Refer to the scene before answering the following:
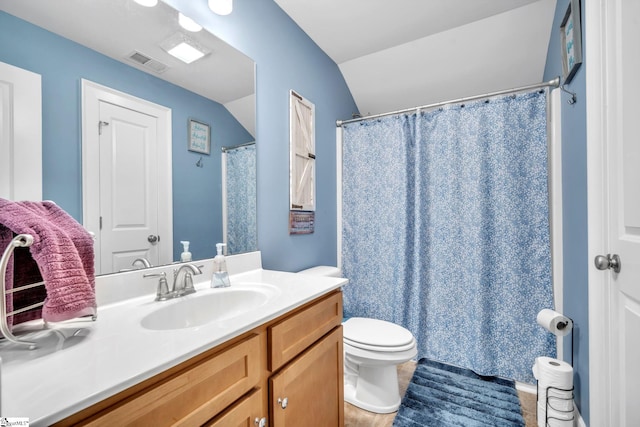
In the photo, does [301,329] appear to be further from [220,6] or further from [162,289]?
[220,6]

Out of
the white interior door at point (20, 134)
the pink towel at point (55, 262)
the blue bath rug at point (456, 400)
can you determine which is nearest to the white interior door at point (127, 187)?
the white interior door at point (20, 134)

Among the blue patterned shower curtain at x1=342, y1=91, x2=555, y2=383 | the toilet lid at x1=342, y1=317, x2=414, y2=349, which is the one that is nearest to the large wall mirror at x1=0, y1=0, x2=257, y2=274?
the toilet lid at x1=342, y1=317, x2=414, y2=349

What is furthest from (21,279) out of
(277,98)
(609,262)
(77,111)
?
(609,262)

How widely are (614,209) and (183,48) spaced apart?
5.84 ft

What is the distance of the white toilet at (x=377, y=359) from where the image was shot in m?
1.45

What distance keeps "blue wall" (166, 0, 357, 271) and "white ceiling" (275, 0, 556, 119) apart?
8.0 inches

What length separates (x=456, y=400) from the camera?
1584mm

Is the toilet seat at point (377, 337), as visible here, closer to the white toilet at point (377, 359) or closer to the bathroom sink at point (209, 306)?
the white toilet at point (377, 359)

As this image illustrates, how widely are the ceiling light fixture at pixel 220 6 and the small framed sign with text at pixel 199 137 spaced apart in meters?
0.51

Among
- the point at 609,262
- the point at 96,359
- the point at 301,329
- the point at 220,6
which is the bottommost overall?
the point at 301,329

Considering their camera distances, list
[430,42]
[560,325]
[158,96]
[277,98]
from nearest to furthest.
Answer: [158,96]
[560,325]
[277,98]
[430,42]

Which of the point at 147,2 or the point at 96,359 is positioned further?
the point at 147,2

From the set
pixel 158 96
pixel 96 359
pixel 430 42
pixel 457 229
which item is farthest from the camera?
pixel 430 42

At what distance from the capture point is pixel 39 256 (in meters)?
0.62
